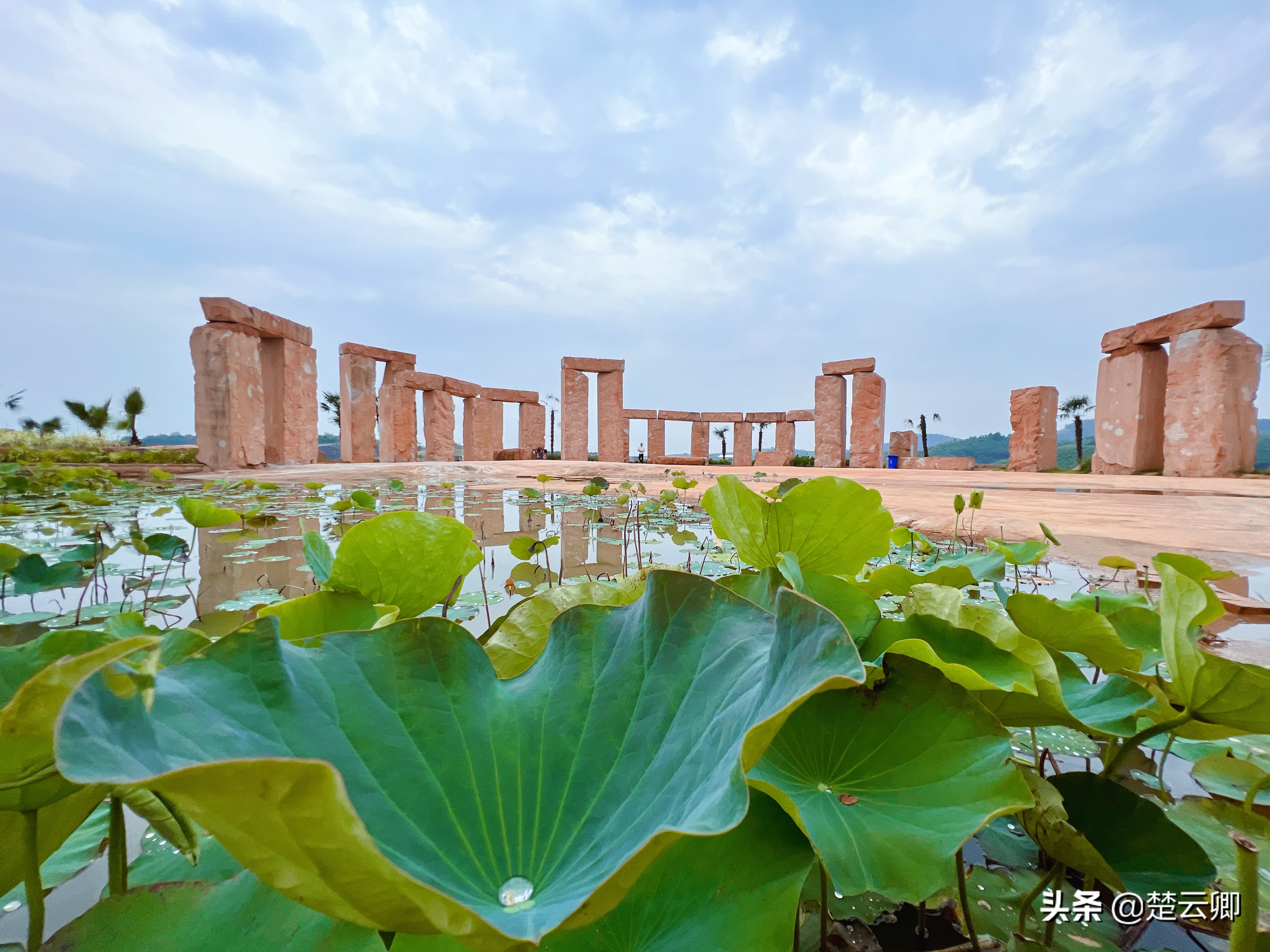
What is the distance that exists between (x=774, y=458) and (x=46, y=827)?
16.4m

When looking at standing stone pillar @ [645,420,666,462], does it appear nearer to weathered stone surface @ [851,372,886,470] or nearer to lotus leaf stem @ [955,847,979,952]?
weathered stone surface @ [851,372,886,470]

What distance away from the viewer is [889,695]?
17.1 inches

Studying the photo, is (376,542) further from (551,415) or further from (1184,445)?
(551,415)

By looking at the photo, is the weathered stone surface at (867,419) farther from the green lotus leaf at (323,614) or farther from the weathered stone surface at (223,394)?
the green lotus leaf at (323,614)

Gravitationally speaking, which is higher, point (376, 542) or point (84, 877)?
point (376, 542)

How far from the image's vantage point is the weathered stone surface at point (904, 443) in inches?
688

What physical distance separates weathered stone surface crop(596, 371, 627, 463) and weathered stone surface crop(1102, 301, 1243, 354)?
8474mm

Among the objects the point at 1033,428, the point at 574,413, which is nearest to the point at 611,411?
the point at 574,413

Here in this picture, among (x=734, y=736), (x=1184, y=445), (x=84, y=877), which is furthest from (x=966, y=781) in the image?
(x=1184, y=445)

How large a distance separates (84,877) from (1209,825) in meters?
1.03

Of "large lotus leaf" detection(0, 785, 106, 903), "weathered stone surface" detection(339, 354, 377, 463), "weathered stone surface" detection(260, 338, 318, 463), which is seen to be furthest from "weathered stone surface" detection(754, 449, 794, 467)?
"large lotus leaf" detection(0, 785, 106, 903)

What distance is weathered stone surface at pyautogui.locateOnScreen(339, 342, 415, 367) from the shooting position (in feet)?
36.1

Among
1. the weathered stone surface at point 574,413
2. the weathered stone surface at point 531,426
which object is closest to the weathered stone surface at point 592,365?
the weathered stone surface at point 574,413

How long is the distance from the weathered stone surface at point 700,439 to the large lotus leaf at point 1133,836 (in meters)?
15.2
